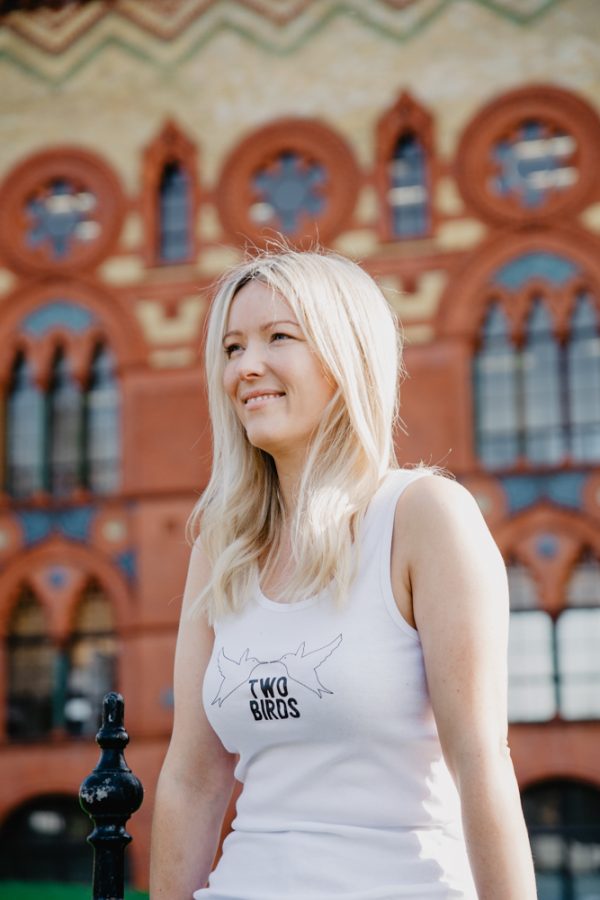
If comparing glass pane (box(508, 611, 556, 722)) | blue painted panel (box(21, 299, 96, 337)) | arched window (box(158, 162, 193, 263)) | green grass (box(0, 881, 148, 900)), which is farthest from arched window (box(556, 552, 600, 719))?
green grass (box(0, 881, 148, 900))

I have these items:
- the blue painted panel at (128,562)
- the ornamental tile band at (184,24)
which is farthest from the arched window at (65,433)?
the ornamental tile band at (184,24)

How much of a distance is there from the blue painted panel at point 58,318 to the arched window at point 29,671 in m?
2.93

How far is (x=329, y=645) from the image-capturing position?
177cm

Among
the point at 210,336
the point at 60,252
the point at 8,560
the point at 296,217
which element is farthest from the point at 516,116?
the point at 210,336

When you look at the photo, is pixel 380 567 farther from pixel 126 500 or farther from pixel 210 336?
pixel 126 500

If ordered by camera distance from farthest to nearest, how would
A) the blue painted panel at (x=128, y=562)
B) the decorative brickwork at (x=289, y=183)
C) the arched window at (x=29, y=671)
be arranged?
the decorative brickwork at (x=289, y=183) < the arched window at (x=29, y=671) < the blue painted panel at (x=128, y=562)

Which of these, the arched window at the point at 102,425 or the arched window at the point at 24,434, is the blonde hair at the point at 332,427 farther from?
the arched window at the point at 24,434

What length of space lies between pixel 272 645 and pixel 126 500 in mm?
12284

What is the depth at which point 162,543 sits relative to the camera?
13.8 m

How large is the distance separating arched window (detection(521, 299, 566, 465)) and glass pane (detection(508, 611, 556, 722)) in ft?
5.54

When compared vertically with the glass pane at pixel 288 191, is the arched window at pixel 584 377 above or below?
below

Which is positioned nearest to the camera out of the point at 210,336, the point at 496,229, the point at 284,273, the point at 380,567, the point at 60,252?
the point at 380,567

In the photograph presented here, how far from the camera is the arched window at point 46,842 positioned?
13391mm

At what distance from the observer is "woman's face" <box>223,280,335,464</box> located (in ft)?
6.47
